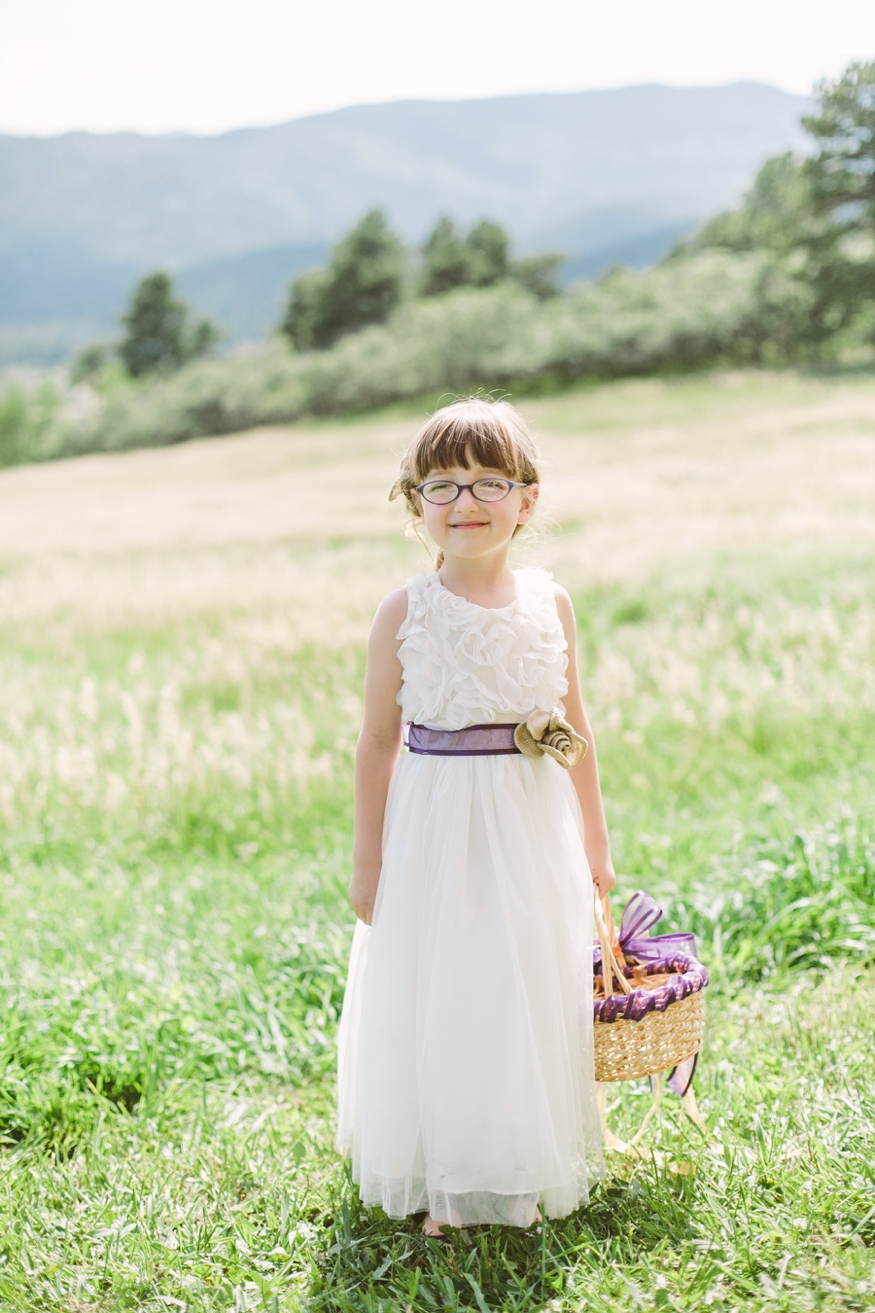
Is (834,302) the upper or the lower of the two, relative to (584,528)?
upper

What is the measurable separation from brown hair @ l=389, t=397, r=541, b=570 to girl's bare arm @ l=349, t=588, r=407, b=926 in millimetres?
327

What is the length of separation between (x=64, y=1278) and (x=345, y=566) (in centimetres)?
994

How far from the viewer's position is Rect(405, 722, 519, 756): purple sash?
256cm

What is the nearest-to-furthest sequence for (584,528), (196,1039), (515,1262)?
(515,1262) → (196,1039) → (584,528)

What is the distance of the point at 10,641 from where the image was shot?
1035 centimetres

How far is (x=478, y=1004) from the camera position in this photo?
243 cm

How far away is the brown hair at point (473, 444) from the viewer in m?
2.55

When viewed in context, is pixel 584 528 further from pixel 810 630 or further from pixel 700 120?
pixel 700 120

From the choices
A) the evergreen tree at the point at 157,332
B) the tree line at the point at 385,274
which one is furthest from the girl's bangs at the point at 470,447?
the evergreen tree at the point at 157,332

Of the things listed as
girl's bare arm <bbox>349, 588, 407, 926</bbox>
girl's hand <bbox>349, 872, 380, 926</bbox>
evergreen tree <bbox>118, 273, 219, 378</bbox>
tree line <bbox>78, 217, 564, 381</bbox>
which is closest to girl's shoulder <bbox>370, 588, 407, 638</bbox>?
girl's bare arm <bbox>349, 588, 407, 926</bbox>

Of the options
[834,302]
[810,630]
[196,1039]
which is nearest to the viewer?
[196,1039]

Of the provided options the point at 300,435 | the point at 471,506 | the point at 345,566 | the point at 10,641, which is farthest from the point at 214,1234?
the point at 300,435

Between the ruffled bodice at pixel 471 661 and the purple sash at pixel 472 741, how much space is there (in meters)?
0.02

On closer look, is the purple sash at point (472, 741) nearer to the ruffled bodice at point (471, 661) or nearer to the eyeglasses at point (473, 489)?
the ruffled bodice at point (471, 661)
